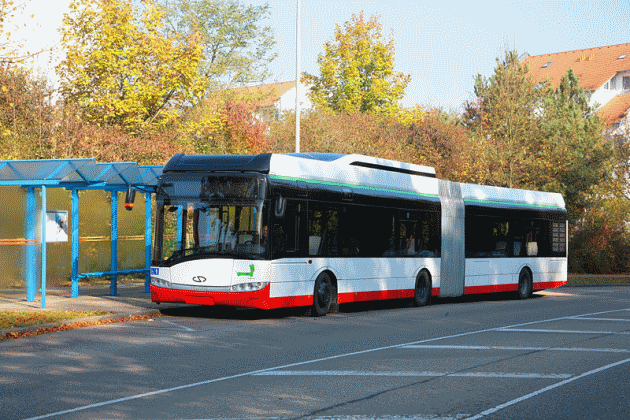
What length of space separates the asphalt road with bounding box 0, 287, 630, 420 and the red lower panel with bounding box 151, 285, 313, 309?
0.39 m

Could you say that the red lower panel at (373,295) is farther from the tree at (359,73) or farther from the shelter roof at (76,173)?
the tree at (359,73)

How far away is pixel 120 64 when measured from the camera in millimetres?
27062

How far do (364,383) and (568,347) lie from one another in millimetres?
4608

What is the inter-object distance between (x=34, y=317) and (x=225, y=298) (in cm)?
331

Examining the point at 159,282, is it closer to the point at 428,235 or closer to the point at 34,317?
the point at 34,317

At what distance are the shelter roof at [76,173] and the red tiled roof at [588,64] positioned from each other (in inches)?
2517

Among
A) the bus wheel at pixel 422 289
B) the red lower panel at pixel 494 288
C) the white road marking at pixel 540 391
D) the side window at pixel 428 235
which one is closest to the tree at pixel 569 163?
the red lower panel at pixel 494 288

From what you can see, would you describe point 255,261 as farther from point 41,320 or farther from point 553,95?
point 553,95

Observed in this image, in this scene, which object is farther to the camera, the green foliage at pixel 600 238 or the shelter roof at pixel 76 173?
the green foliage at pixel 600 238

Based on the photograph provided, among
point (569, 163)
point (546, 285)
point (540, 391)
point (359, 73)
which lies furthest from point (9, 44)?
point (359, 73)

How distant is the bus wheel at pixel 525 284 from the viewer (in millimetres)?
24797

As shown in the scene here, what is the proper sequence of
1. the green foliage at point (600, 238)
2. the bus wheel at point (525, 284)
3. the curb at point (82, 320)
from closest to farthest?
1. the curb at point (82, 320)
2. the bus wheel at point (525, 284)
3. the green foliage at point (600, 238)

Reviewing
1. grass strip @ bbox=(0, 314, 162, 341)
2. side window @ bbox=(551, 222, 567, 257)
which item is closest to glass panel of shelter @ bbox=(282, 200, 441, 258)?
grass strip @ bbox=(0, 314, 162, 341)

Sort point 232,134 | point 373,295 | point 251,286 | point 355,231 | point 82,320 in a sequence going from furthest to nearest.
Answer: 1. point 232,134
2. point 373,295
3. point 355,231
4. point 251,286
5. point 82,320
